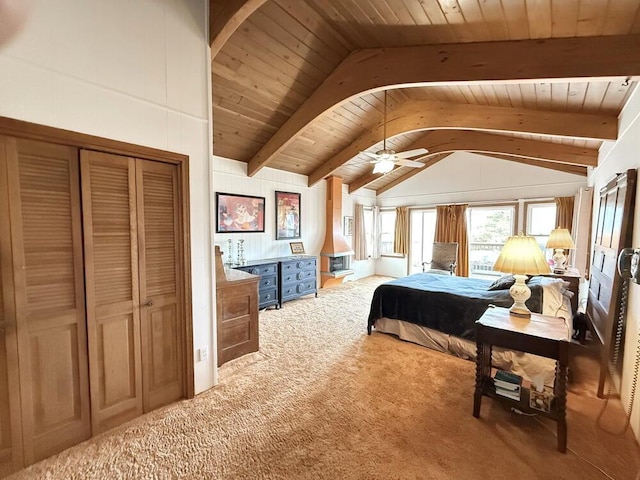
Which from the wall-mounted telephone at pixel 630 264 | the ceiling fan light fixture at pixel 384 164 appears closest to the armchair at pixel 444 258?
the ceiling fan light fixture at pixel 384 164

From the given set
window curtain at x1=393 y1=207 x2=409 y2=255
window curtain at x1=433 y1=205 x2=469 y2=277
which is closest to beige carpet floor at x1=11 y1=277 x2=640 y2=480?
window curtain at x1=433 y1=205 x2=469 y2=277

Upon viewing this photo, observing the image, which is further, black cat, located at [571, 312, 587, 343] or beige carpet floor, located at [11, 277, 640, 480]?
black cat, located at [571, 312, 587, 343]

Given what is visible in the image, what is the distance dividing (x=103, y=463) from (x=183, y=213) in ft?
5.51

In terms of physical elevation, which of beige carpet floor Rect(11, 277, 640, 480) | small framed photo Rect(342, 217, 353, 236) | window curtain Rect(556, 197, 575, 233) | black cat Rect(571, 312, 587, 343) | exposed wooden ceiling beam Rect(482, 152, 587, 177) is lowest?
beige carpet floor Rect(11, 277, 640, 480)

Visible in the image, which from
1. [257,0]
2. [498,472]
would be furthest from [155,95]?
[498,472]

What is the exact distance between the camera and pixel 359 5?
2.45 meters

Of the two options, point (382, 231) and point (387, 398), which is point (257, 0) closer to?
point (387, 398)

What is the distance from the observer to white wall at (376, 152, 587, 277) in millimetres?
5528

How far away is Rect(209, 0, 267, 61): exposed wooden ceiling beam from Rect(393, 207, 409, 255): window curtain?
19.8 feet

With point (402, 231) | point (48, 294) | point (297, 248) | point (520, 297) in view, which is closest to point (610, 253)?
point (520, 297)

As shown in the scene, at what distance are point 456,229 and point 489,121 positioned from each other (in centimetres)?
327

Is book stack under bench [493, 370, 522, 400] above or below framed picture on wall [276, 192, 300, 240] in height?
below

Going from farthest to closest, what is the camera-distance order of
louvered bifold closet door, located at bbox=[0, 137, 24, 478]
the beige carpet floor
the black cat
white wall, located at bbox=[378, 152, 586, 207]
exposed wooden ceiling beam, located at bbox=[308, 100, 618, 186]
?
white wall, located at bbox=[378, 152, 586, 207] → the black cat → exposed wooden ceiling beam, located at bbox=[308, 100, 618, 186] → the beige carpet floor → louvered bifold closet door, located at bbox=[0, 137, 24, 478]

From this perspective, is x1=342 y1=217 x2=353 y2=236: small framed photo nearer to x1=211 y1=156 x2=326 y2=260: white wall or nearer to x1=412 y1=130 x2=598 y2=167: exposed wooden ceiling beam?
x1=211 y1=156 x2=326 y2=260: white wall
